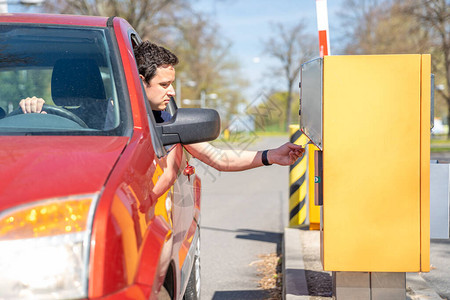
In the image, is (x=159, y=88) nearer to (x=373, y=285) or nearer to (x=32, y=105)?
(x=32, y=105)

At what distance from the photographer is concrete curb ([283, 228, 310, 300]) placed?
4.45 m

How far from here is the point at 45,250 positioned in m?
1.72

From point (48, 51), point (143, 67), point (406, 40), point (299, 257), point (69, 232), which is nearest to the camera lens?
point (69, 232)

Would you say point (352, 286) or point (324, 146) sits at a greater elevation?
point (324, 146)

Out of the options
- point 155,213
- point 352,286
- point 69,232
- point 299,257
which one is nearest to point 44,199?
point 69,232

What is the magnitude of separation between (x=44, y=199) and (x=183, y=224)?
143cm

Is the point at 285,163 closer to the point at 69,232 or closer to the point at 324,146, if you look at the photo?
the point at 324,146

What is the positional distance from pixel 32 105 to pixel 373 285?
2.21 m

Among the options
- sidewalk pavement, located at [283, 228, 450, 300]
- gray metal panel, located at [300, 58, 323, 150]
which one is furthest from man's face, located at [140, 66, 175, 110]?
sidewalk pavement, located at [283, 228, 450, 300]

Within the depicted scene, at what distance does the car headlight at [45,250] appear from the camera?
5.52ft

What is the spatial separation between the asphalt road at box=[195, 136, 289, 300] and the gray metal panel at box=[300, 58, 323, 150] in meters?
1.43

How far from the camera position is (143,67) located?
3.17 m

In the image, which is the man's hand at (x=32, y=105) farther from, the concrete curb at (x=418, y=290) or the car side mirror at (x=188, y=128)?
the concrete curb at (x=418, y=290)

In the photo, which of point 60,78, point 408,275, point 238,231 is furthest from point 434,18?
point 60,78
